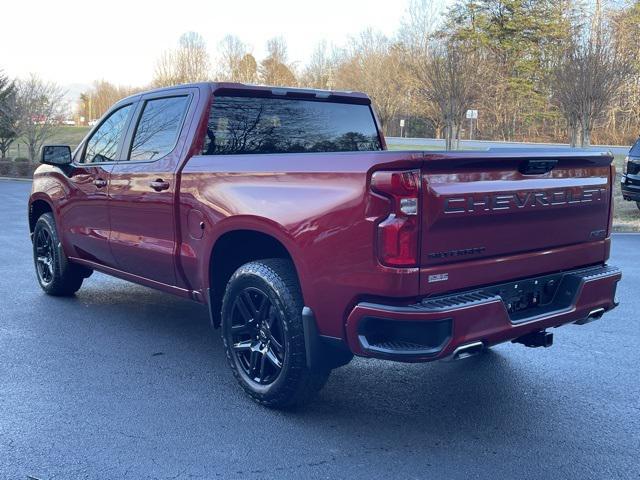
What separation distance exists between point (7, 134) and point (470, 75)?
→ 21.9 m

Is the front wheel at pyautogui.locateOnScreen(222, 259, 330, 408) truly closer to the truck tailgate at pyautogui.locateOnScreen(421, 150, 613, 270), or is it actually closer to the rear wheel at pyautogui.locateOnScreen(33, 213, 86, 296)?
the truck tailgate at pyautogui.locateOnScreen(421, 150, 613, 270)

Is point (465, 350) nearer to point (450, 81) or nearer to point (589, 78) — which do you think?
point (589, 78)

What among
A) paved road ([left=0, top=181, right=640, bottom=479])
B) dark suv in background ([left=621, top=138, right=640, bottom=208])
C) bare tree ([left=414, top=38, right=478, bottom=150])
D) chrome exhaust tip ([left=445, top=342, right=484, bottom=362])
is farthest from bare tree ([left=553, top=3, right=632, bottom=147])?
chrome exhaust tip ([left=445, top=342, right=484, bottom=362])

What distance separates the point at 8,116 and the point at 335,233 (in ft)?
105

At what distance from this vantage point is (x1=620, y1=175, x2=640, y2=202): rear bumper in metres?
14.1

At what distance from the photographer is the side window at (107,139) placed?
5.75 meters

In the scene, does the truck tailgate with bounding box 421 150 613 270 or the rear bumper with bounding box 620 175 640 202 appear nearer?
the truck tailgate with bounding box 421 150 613 270

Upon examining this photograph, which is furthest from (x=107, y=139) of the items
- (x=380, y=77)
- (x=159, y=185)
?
(x=380, y=77)

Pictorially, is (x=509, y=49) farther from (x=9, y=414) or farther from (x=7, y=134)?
(x=9, y=414)

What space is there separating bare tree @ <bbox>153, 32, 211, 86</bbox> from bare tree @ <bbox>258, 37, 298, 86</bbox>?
437cm

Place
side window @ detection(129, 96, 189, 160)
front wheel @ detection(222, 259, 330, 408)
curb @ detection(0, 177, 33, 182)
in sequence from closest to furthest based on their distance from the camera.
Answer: front wheel @ detection(222, 259, 330, 408) < side window @ detection(129, 96, 189, 160) < curb @ detection(0, 177, 33, 182)

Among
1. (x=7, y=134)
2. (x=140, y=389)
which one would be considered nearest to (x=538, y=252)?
(x=140, y=389)

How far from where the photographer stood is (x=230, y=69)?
2032 inches

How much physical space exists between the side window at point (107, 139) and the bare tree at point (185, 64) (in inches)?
1724
